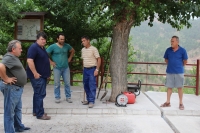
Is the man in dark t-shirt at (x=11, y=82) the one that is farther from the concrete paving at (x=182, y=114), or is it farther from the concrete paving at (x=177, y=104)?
the concrete paving at (x=177, y=104)

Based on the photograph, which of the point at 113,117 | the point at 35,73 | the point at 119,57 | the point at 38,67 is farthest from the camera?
the point at 119,57

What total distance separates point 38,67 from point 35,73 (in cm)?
21

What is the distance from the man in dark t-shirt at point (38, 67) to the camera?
464 cm

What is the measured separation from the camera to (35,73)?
462 cm

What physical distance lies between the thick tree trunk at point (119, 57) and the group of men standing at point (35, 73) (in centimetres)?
66

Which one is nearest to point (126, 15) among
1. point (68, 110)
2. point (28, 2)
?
point (68, 110)

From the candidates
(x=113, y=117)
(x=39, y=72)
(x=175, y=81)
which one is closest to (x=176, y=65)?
(x=175, y=81)

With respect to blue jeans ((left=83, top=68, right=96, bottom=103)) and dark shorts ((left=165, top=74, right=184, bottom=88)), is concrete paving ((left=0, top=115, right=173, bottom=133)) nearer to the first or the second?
blue jeans ((left=83, top=68, right=96, bottom=103))

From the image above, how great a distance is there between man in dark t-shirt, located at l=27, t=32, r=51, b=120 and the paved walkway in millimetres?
553

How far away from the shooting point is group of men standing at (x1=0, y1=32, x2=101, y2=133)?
12.4 ft

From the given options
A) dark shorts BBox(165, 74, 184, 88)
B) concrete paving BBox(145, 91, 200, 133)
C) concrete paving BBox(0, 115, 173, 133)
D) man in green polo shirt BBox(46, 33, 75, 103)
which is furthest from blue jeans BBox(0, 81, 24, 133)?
dark shorts BBox(165, 74, 184, 88)

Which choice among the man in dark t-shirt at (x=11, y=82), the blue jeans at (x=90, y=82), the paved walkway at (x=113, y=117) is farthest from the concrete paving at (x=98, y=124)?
the man in dark t-shirt at (x=11, y=82)

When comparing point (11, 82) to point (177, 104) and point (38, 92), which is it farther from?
point (177, 104)

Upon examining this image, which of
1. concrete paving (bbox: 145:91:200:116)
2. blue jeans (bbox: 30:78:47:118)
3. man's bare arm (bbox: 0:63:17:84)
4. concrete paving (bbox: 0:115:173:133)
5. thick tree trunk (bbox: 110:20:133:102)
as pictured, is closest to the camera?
man's bare arm (bbox: 0:63:17:84)
